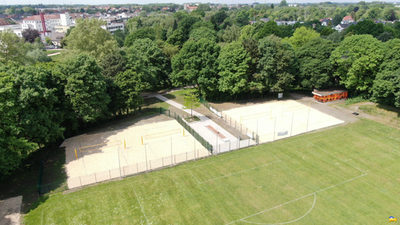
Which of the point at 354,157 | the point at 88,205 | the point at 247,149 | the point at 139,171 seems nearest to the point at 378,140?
the point at 354,157

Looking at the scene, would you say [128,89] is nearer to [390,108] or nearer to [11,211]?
[11,211]

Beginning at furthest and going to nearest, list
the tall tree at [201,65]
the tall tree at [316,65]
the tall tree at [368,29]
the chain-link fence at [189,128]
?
the tall tree at [368,29], the tall tree at [316,65], the tall tree at [201,65], the chain-link fence at [189,128]

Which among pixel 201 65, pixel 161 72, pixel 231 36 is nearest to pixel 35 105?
pixel 201 65

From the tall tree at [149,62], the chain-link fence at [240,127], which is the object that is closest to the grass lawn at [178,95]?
the tall tree at [149,62]

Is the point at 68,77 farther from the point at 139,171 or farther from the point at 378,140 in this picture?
the point at 378,140

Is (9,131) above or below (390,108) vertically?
above

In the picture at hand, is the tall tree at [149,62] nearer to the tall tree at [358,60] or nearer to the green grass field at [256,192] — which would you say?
the green grass field at [256,192]
